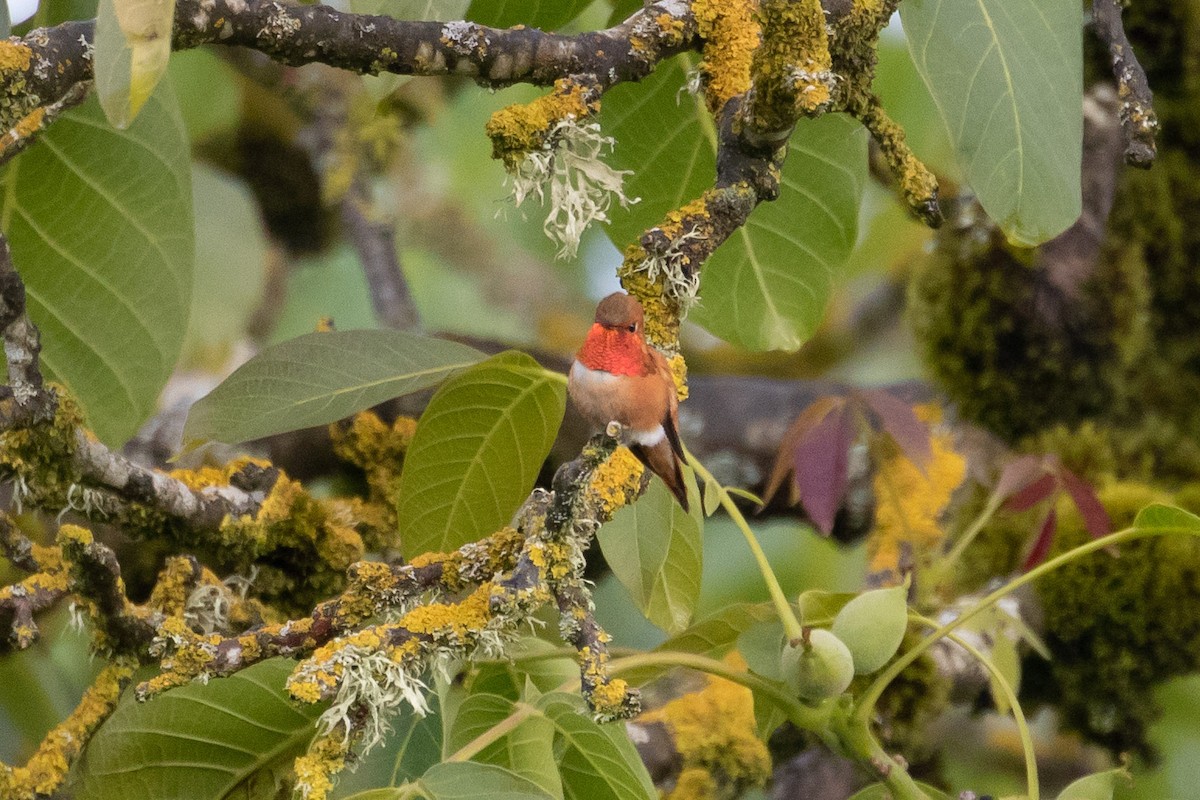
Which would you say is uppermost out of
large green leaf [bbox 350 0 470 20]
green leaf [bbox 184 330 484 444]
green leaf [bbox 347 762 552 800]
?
large green leaf [bbox 350 0 470 20]

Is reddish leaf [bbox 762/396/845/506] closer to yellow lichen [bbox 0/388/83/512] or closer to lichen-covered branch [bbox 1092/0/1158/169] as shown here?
lichen-covered branch [bbox 1092/0/1158/169]

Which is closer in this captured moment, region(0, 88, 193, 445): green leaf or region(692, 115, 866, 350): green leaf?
region(0, 88, 193, 445): green leaf

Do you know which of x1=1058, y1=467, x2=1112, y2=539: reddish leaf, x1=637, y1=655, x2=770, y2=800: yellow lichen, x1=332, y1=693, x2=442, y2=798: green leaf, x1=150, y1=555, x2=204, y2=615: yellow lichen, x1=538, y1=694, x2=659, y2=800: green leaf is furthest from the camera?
x1=1058, y1=467, x2=1112, y2=539: reddish leaf

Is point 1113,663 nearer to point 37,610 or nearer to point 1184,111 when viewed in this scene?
point 1184,111

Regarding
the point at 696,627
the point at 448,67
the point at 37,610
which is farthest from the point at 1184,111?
the point at 37,610

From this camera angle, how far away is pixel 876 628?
0.86 m

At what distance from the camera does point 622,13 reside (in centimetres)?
121

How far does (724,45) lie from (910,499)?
1.07 metres

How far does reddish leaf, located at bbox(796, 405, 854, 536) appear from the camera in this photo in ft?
4.40

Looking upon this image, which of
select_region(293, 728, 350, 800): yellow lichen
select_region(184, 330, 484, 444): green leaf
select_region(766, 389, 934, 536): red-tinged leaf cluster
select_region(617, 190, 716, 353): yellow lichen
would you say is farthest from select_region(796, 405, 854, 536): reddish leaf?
select_region(293, 728, 350, 800): yellow lichen

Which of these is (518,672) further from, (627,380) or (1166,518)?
(1166,518)

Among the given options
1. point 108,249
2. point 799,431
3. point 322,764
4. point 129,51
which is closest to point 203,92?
point 108,249

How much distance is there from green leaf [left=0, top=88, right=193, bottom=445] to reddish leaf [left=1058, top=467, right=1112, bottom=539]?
3.46 ft

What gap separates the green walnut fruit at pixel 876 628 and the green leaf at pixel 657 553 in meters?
0.17
